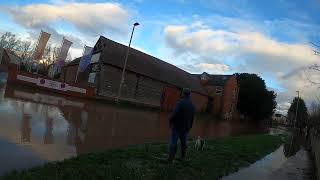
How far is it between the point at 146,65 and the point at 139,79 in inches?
147

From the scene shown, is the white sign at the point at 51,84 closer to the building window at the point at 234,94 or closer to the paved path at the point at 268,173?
the paved path at the point at 268,173

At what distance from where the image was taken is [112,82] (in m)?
45.5

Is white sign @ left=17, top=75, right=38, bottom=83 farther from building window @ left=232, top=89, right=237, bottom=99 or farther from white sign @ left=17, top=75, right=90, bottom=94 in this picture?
building window @ left=232, top=89, right=237, bottom=99

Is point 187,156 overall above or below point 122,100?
below

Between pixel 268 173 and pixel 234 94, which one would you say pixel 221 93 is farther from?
pixel 268 173

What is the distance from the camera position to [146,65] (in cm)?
5203

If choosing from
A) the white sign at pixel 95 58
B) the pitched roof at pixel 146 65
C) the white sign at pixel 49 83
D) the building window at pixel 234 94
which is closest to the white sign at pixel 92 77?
the white sign at pixel 95 58

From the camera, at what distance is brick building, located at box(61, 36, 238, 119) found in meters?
45.2

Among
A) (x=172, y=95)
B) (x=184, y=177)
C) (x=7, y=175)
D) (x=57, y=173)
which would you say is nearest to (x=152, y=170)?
(x=184, y=177)

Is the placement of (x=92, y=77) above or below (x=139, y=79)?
below

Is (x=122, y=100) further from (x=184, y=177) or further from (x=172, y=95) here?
(x=184, y=177)

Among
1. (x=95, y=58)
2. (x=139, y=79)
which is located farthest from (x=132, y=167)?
(x=139, y=79)

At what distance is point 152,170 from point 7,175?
3.30 m

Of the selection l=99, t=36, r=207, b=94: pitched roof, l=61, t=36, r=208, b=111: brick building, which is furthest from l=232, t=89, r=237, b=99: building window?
l=61, t=36, r=208, b=111: brick building
